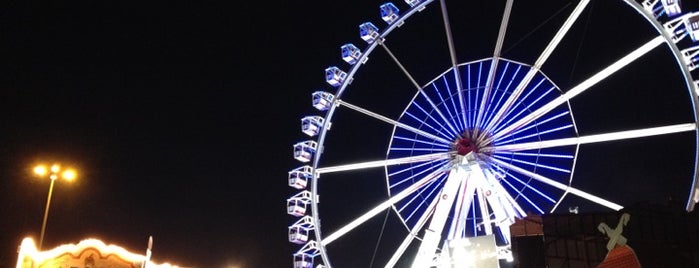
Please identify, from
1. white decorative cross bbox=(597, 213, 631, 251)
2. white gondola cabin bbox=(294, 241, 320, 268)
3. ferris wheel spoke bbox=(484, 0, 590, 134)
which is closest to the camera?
white decorative cross bbox=(597, 213, 631, 251)

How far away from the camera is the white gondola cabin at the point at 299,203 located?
25.8 m

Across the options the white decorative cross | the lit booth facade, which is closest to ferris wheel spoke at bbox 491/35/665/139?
the white decorative cross

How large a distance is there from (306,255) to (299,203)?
2.09 meters

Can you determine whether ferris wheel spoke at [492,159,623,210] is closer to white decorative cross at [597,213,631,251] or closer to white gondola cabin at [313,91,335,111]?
white decorative cross at [597,213,631,251]

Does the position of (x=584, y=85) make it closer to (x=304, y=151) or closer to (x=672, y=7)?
(x=672, y=7)

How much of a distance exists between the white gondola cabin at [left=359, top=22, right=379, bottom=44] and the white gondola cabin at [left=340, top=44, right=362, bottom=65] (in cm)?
57

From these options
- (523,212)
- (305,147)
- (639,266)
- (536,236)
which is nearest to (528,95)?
(523,212)

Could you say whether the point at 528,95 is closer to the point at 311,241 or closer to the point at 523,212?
the point at 523,212

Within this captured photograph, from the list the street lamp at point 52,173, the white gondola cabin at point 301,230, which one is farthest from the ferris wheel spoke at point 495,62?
the street lamp at point 52,173

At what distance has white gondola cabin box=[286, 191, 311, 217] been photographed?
2578cm

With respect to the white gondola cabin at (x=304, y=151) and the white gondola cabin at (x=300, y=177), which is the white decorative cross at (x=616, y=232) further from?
the white gondola cabin at (x=304, y=151)

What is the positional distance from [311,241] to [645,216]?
12.2m

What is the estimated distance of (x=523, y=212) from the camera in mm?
20750

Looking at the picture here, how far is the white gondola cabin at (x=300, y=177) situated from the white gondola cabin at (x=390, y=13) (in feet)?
21.8
